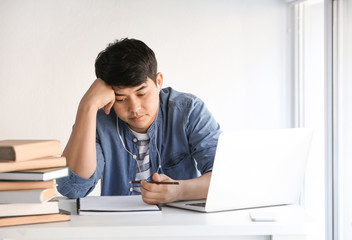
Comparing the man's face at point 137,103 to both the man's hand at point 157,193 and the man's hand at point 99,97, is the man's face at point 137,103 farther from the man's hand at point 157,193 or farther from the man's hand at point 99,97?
the man's hand at point 157,193

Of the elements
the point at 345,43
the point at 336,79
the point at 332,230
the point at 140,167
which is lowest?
the point at 332,230

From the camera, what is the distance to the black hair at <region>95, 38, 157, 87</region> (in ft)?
6.00

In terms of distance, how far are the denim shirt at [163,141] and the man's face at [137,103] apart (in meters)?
0.11

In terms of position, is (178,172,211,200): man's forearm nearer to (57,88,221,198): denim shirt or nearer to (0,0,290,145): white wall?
(57,88,221,198): denim shirt

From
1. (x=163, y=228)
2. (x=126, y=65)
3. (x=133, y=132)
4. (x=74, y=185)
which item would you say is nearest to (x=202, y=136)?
(x=133, y=132)

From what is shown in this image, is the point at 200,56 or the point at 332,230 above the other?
the point at 200,56

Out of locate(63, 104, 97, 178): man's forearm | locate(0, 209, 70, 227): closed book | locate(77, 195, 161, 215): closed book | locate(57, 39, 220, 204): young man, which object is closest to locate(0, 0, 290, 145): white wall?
locate(57, 39, 220, 204): young man

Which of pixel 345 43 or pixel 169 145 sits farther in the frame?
pixel 345 43

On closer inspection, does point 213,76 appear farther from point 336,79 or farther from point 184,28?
point 336,79

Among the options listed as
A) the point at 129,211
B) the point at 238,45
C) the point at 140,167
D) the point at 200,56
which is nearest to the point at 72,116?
the point at 200,56

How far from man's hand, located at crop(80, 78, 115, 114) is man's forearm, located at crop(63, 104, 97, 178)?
18 mm

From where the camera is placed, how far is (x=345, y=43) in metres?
2.93

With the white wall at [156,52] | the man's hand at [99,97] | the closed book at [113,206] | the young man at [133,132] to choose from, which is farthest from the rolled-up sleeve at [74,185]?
the white wall at [156,52]

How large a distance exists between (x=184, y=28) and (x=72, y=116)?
3.48ft
